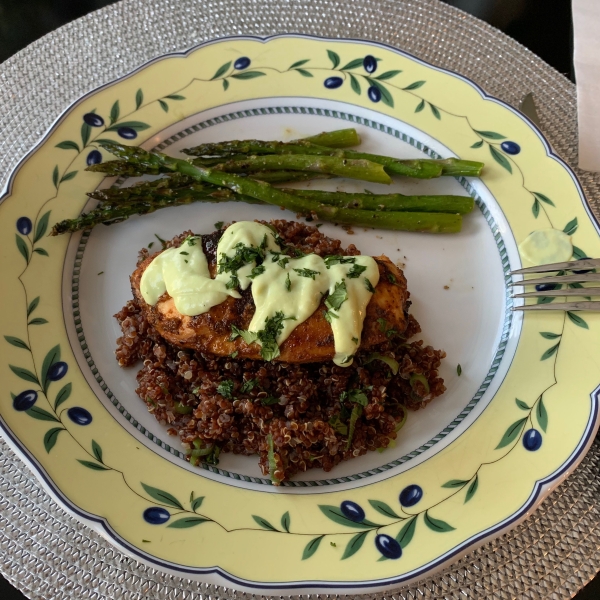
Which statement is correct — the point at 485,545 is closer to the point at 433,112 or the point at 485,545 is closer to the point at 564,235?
the point at 564,235

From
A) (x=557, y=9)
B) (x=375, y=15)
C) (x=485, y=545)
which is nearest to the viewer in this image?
(x=485, y=545)

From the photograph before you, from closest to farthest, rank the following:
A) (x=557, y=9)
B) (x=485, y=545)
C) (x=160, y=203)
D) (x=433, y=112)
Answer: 1. (x=485, y=545)
2. (x=160, y=203)
3. (x=433, y=112)
4. (x=557, y=9)

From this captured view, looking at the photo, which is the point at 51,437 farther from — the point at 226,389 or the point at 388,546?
the point at 388,546

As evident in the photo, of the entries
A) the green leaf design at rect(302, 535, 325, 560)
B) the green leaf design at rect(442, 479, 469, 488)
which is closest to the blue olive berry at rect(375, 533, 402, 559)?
the green leaf design at rect(302, 535, 325, 560)

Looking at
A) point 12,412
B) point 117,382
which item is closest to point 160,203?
point 117,382

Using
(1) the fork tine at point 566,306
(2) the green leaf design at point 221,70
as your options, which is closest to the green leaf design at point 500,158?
(1) the fork tine at point 566,306
